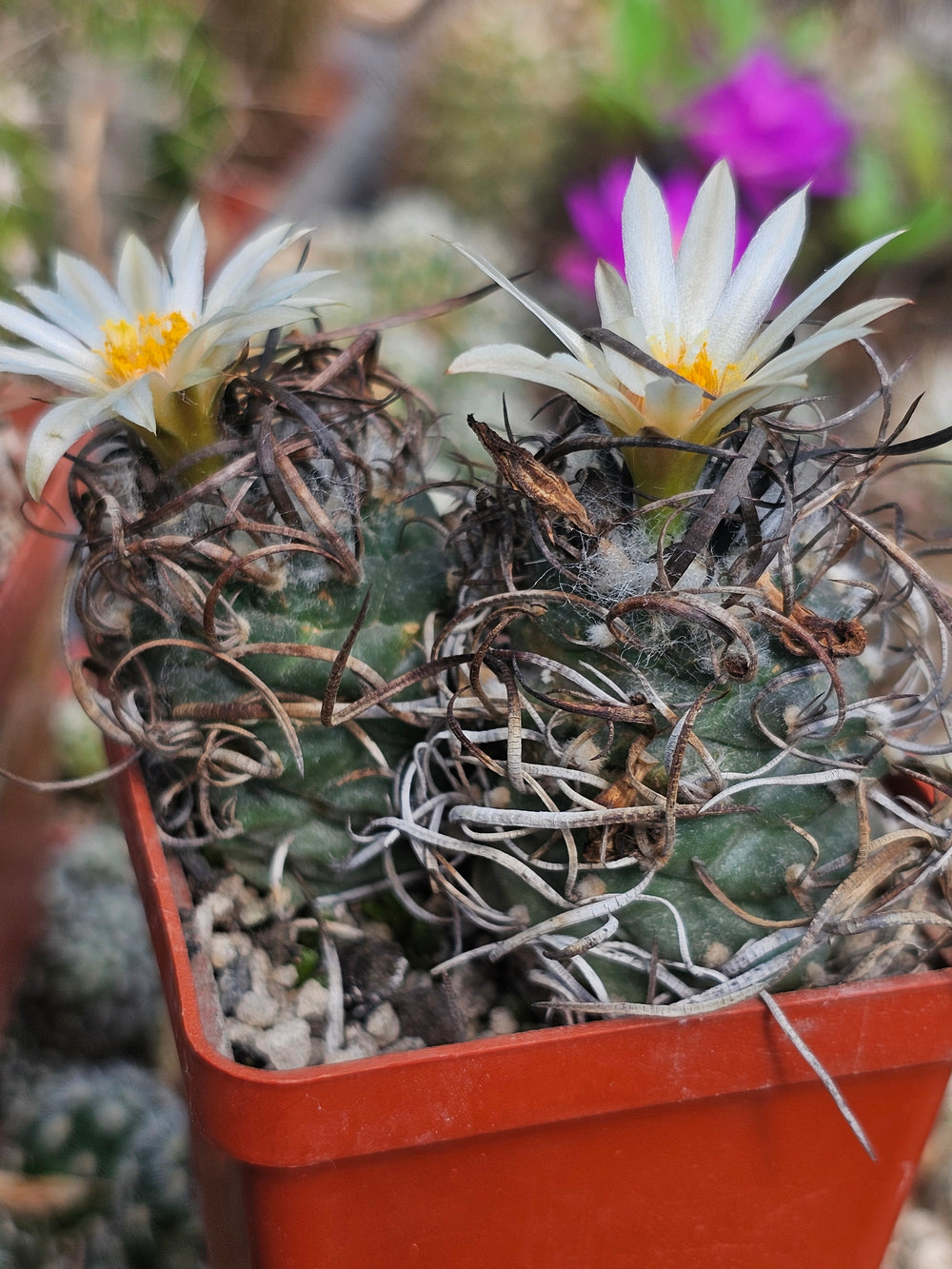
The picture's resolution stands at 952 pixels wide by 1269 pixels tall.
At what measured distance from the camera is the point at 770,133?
156 cm

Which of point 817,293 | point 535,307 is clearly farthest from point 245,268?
point 817,293

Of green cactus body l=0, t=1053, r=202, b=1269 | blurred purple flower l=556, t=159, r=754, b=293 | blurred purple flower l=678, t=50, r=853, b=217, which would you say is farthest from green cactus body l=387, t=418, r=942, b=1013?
blurred purple flower l=678, t=50, r=853, b=217

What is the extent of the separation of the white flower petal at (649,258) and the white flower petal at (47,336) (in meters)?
0.27

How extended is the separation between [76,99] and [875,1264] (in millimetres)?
1760

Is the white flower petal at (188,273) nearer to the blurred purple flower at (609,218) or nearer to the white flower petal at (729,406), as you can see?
the white flower petal at (729,406)

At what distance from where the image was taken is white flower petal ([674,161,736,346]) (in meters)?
0.46

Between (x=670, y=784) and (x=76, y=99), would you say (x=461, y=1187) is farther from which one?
(x=76, y=99)

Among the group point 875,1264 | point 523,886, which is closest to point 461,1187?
point 523,886

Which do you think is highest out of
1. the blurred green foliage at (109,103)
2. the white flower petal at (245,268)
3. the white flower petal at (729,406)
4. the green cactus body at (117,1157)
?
the blurred green foliage at (109,103)

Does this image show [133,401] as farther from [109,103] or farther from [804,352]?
[109,103]

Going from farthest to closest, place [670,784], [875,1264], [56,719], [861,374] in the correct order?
[861,374]
[56,719]
[875,1264]
[670,784]

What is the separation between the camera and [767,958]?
19.0 inches

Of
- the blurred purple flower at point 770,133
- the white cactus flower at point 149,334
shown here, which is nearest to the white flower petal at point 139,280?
the white cactus flower at point 149,334

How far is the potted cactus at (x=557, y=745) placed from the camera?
1.44 feet
